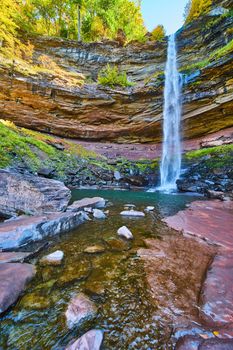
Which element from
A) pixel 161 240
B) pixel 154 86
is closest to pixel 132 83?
pixel 154 86

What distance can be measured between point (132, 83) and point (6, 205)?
16.5 meters

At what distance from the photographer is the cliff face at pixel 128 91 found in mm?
14047

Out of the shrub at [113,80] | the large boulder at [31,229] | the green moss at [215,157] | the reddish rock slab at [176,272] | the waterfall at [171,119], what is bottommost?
the reddish rock slab at [176,272]

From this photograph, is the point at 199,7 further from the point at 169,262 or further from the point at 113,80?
the point at 169,262

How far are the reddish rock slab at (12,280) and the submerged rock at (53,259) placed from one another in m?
0.21

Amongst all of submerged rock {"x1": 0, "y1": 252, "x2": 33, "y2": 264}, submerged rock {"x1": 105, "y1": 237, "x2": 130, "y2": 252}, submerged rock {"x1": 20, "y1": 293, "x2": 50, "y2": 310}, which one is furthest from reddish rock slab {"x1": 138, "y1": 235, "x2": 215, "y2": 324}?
submerged rock {"x1": 0, "y1": 252, "x2": 33, "y2": 264}

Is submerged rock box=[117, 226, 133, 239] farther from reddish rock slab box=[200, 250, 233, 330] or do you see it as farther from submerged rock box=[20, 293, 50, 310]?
submerged rock box=[20, 293, 50, 310]

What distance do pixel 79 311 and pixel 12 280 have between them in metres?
0.77

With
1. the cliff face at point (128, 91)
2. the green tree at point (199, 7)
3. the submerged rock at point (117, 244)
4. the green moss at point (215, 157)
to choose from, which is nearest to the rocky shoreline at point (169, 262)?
the submerged rock at point (117, 244)

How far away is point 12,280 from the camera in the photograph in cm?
184

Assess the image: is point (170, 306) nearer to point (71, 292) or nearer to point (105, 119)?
point (71, 292)

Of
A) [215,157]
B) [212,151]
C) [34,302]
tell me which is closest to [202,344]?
[34,302]

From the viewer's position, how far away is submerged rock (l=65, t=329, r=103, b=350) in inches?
48.7

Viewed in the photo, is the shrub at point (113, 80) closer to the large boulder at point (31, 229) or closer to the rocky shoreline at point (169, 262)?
the rocky shoreline at point (169, 262)
